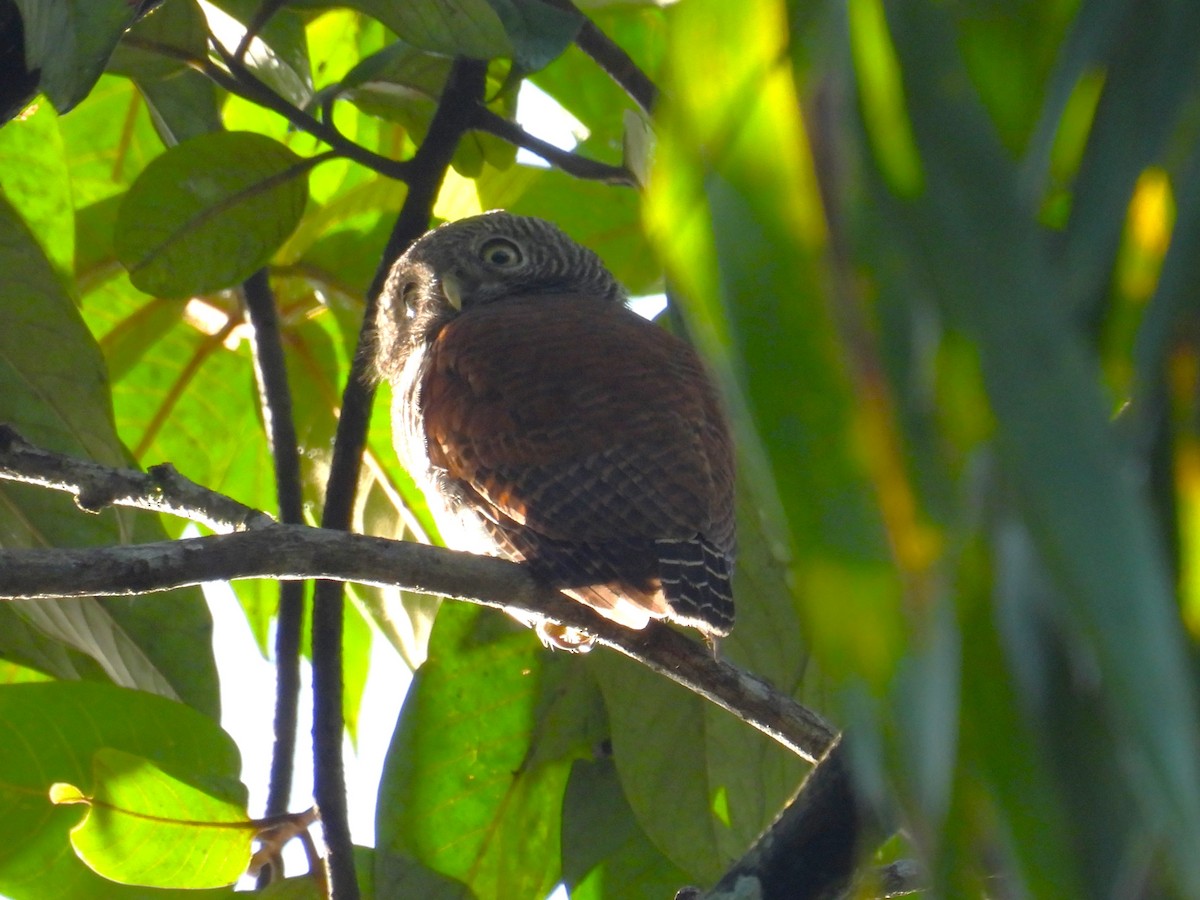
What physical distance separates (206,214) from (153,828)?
1.18 meters

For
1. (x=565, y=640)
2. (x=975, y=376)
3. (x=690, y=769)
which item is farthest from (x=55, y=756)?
(x=975, y=376)

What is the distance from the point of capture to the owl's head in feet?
13.7

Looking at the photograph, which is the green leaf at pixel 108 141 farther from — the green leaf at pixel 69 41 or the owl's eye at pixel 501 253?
the green leaf at pixel 69 41

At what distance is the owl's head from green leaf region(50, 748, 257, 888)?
188 centimetres

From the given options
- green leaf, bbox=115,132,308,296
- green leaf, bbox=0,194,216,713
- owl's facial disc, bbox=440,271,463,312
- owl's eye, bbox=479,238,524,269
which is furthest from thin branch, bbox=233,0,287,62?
owl's eye, bbox=479,238,524,269

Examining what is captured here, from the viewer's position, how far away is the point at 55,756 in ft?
7.55

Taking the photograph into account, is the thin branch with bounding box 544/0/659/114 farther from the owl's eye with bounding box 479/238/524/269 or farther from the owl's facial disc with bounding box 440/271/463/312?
the owl's eye with bounding box 479/238/524/269

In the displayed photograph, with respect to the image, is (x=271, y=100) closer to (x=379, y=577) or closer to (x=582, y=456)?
(x=582, y=456)

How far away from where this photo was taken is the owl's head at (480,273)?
13.7ft

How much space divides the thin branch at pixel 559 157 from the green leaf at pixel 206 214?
449 millimetres

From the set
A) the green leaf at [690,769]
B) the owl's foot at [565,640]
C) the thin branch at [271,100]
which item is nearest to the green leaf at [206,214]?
the thin branch at [271,100]

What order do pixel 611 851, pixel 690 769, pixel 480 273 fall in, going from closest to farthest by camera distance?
pixel 690 769 → pixel 611 851 → pixel 480 273

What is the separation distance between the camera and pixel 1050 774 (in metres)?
0.62

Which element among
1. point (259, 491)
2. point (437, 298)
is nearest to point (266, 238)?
point (259, 491)
